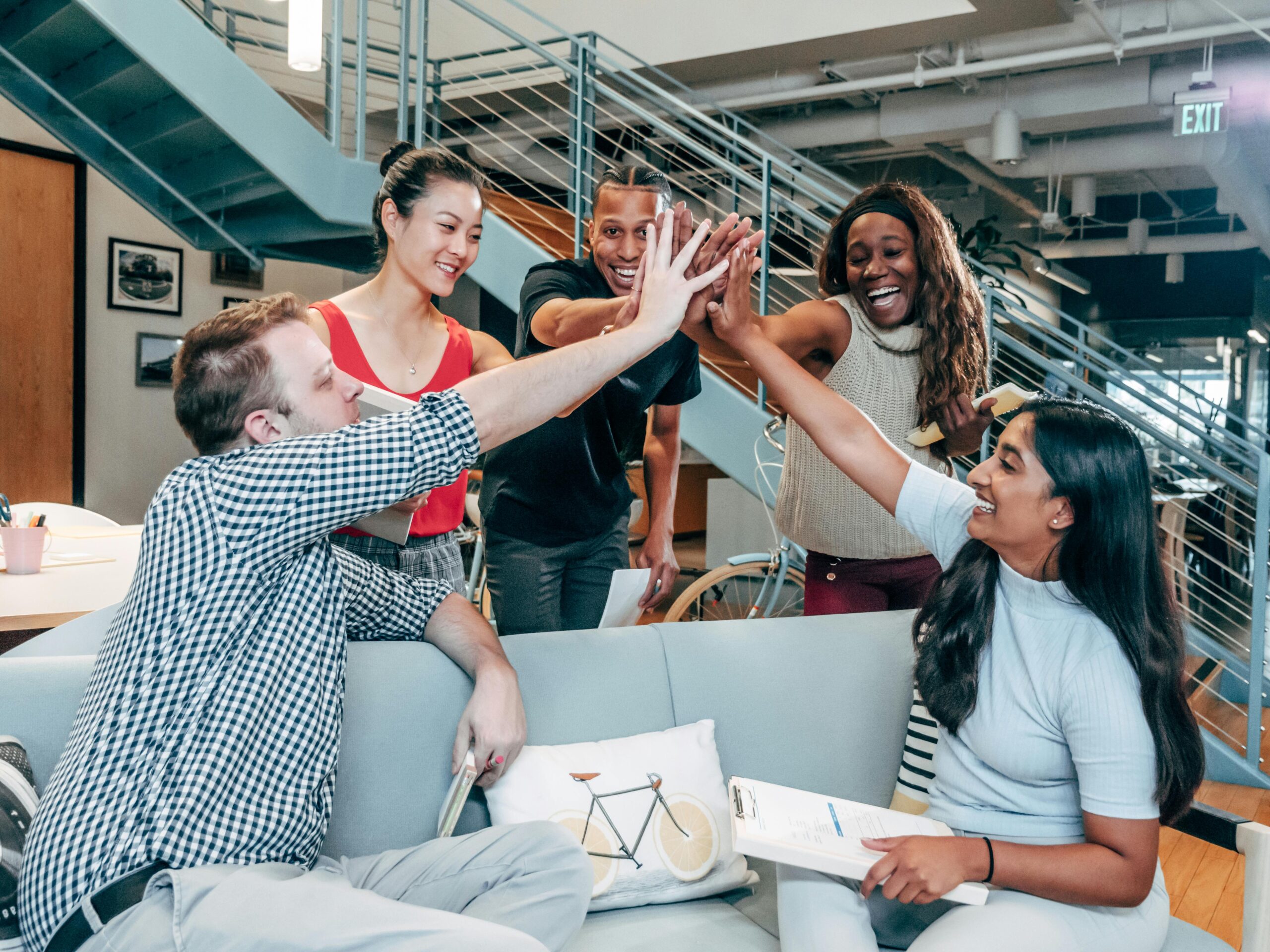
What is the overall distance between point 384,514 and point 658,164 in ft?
21.1

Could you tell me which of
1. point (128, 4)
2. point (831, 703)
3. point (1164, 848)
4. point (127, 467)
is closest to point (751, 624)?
point (831, 703)

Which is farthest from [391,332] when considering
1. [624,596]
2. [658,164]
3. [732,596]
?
[658,164]

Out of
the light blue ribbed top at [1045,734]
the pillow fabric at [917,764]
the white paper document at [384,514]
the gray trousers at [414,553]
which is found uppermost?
the white paper document at [384,514]

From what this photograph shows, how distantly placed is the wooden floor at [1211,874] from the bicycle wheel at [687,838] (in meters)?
1.26

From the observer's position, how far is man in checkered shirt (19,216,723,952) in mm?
1088

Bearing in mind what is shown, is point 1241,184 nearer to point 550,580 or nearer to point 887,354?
point 887,354

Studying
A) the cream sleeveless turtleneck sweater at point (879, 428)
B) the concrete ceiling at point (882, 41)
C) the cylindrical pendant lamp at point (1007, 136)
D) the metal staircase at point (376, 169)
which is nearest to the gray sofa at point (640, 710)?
the cream sleeveless turtleneck sweater at point (879, 428)

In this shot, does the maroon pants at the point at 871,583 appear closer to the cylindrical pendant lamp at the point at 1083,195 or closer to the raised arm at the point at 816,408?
the raised arm at the point at 816,408

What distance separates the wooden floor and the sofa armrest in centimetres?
90

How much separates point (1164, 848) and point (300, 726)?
270 cm

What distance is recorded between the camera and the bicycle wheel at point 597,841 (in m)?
1.60

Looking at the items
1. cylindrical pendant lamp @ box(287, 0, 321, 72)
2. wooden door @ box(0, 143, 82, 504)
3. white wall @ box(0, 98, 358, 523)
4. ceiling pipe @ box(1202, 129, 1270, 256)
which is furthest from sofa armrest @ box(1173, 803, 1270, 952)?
wooden door @ box(0, 143, 82, 504)

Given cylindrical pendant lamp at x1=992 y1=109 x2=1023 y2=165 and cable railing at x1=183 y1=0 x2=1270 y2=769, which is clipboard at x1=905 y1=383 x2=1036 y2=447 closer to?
cable railing at x1=183 y1=0 x2=1270 y2=769

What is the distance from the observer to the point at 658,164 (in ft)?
24.9
